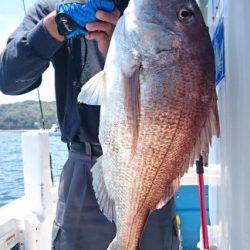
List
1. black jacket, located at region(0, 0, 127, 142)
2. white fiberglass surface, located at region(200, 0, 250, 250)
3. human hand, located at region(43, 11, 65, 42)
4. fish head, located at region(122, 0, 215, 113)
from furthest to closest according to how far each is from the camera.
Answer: black jacket, located at region(0, 0, 127, 142)
human hand, located at region(43, 11, 65, 42)
fish head, located at region(122, 0, 215, 113)
white fiberglass surface, located at region(200, 0, 250, 250)

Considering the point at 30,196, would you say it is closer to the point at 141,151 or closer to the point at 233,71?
the point at 141,151

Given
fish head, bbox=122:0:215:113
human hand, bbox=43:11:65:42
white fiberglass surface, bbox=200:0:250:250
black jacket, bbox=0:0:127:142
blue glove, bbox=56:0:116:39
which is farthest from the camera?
black jacket, bbox=0:0:127:142

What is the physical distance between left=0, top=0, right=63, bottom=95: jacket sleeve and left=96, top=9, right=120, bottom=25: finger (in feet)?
1.01

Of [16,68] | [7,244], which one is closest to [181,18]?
[16,68]

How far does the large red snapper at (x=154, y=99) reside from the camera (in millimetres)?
1261

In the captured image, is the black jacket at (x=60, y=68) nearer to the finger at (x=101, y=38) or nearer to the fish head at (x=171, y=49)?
the finger at (x=101, y=38)

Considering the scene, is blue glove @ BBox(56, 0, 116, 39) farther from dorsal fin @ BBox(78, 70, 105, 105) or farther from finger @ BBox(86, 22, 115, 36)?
dorsal fin @ BBox(78, 70, 105, 105)

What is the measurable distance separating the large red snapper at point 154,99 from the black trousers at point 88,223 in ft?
1.54

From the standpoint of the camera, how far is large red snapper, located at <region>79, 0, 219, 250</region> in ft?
4.14

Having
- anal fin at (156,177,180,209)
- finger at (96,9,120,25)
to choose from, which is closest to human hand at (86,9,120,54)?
finger at (96,9,120,25)

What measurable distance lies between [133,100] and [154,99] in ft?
0.22

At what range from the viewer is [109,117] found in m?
1.38

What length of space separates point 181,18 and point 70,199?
1003 mm

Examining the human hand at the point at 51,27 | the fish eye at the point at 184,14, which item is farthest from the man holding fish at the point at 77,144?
the fish eye at the point at 184,14
